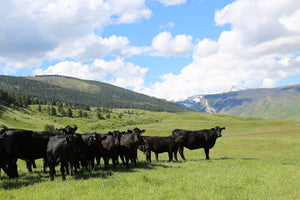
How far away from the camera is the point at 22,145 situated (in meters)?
11.3

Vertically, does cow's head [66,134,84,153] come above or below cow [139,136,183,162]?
above

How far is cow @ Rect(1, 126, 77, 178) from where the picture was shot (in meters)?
10.8

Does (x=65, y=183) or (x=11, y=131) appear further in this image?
(x=11, y=131)

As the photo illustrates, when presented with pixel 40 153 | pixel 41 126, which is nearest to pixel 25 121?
pixel 41 126

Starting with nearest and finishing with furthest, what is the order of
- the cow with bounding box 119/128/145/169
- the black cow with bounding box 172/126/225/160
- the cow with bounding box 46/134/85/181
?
the cow with bounding box 46/134/85/181, the cow with bounding box 119/128/145/169, the black cow with bounding box 172/126/225/160

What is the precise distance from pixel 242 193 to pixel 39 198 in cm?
787

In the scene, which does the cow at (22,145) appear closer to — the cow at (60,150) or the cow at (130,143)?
the cow at (60,150)

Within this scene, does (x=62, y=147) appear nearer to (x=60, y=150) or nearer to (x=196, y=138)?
(x=60, y=150)

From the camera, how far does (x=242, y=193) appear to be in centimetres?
860

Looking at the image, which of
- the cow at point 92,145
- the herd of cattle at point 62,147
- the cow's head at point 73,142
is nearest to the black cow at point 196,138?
the herd of cattle at point 62,147

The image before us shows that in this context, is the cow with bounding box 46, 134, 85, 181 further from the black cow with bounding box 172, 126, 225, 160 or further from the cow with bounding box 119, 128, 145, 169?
the black cow with bounding box 172, 126, 225, 160

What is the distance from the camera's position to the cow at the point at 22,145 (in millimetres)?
10782

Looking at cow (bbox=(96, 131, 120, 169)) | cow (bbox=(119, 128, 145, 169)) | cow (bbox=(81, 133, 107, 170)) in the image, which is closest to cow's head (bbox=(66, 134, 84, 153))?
cow (bbox=(81, 133, 107, 170))

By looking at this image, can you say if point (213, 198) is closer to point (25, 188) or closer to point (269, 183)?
point (269, 183)
